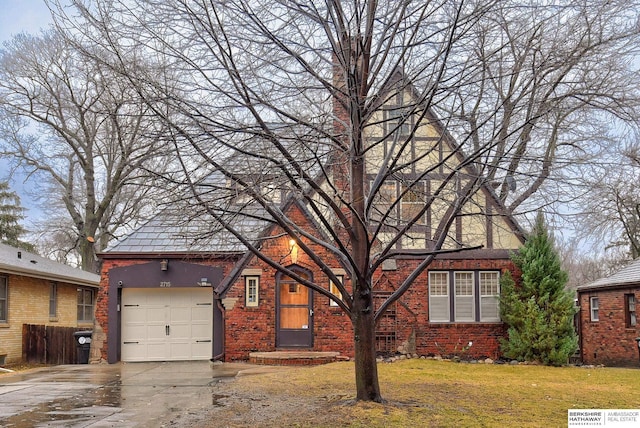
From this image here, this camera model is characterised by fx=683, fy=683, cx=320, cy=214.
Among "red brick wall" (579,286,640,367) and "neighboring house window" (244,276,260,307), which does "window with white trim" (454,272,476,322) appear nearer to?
"neighboring house window" (244,276,260,307)

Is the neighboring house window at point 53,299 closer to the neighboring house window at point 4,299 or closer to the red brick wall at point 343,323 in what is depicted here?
the neighboring house window at point 4,299

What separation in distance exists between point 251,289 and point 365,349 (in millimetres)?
9460

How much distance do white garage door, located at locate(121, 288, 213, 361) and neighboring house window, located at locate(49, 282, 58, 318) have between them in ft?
18.6

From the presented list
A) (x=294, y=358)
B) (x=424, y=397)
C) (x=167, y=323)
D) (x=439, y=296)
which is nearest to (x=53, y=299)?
(x=167, y=323)

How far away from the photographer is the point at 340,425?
8867 mm

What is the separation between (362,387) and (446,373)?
5.38 m

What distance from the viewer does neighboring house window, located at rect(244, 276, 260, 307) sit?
63.4 ft

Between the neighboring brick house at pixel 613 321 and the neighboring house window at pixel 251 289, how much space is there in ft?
42.6

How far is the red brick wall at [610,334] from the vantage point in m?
23.9

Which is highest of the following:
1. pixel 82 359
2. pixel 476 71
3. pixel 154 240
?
pixel 476 71

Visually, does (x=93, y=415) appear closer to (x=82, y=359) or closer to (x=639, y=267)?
(x=82, y=359)

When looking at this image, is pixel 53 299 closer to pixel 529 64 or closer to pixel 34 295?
pixel 34 295

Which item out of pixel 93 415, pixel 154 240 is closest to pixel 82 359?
pixel 154 240

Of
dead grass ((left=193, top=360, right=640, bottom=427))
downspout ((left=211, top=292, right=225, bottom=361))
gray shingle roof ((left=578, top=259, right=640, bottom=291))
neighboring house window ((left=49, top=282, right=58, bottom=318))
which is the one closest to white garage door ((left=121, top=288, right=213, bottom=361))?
downspout ((left=211, top=292, right=225, bottom=361))
